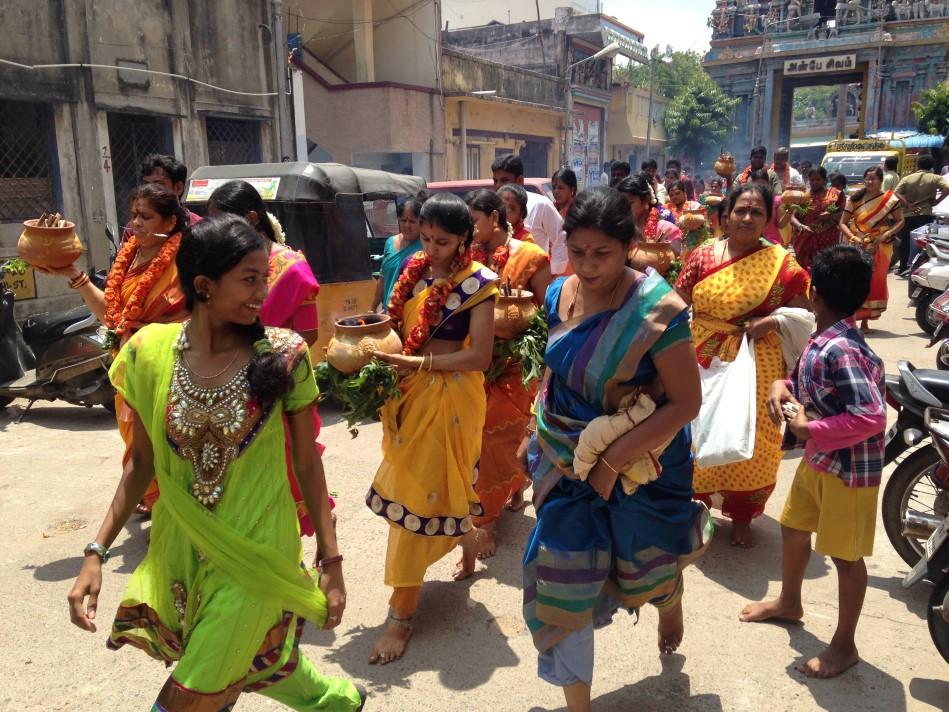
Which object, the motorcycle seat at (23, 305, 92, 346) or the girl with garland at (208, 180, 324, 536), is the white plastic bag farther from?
the motorcycle seat at (23, 305, 92, 346)

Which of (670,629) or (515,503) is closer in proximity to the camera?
(670,629)

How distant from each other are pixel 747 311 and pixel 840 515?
4.34 ft

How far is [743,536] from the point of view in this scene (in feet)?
13.6

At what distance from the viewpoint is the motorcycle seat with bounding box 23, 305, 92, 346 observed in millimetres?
6973

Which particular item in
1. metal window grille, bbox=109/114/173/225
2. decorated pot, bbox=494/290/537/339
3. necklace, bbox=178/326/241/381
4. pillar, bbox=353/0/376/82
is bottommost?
decorated pot, bbox=494/290/537/339

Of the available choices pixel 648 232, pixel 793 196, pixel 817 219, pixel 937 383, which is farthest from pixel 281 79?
pixel 937 383

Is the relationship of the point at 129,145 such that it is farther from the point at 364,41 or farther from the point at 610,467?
the point at 610,467

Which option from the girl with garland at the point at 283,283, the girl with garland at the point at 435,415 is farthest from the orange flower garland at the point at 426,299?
the girl with garland at the point at 283,283

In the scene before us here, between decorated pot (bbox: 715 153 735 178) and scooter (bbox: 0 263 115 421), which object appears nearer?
scooter (bbox: 0 263 115 421)

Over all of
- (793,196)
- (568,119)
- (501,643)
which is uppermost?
(568,119)

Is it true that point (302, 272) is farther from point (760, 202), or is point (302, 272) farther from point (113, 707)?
point (760, 202)

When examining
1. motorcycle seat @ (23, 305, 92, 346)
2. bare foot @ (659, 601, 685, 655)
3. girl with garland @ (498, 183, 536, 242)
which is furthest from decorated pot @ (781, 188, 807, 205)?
motorcycle seat @ (23, 305, 92, 346)

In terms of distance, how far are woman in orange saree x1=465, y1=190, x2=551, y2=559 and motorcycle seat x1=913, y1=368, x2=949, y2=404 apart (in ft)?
5.94

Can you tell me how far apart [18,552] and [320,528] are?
9.41 ft
